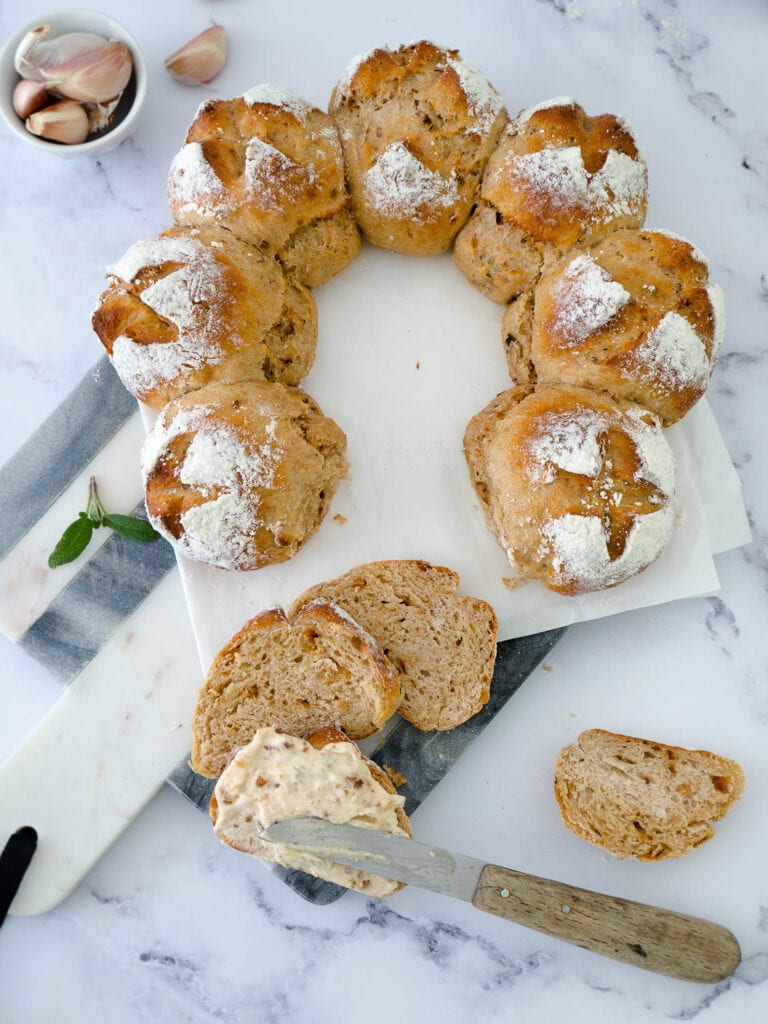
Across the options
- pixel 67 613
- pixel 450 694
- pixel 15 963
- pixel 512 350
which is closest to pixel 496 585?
pixel 450 694

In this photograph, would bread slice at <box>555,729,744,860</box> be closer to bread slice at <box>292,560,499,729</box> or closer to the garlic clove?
bread slice at <box>292,560,499,729</box>

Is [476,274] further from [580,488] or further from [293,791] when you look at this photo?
[293,791]

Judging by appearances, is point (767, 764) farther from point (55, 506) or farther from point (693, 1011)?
point (55, 506)

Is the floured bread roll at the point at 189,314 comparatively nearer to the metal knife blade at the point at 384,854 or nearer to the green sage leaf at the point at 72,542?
the green sage leaf at the point at 72,542

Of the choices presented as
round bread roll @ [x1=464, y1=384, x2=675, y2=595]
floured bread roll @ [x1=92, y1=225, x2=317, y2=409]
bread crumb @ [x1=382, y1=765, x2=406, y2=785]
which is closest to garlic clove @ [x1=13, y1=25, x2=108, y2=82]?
floured bread roll @ [x1=92, y1=225, x2=317, y2=409]

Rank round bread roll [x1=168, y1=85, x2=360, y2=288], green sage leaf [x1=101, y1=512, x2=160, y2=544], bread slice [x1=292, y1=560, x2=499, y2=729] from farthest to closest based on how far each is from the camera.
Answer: green sage leaf [x1=101, y1=512, x2=160, y2=544] < bread slice [x1=292, y1=560, x2=499, y2=729] < round bread roll [x1=168, y1=85, x2=360, y2=288]

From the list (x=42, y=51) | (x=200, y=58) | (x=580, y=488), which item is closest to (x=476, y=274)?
(x=580, y=488)
